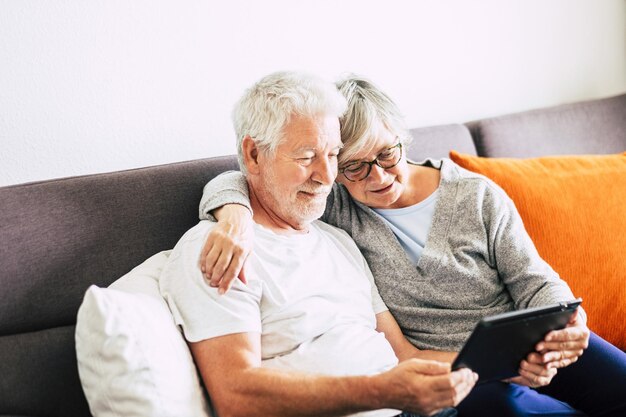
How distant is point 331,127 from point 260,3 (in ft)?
2.22

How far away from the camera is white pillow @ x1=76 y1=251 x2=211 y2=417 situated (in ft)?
3.92

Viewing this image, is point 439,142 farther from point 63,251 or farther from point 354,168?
point 63,251

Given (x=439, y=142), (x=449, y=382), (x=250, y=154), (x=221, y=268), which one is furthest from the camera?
(x=439, y=142)

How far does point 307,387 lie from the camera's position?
122cm

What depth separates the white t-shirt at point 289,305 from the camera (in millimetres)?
1289

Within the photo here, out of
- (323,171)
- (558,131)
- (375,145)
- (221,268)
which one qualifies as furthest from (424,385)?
(558,131)

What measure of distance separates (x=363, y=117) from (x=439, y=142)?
54cm

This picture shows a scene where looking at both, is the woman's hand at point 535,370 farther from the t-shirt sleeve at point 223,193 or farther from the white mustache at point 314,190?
the t-shirt sleeve at point 223,193

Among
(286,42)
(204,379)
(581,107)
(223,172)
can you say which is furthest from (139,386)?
(581,107)

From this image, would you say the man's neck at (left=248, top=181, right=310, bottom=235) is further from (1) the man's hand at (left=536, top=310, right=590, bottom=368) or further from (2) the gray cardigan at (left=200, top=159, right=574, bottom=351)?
(1) the man's hand at (left=536, top=310, right=590, bottom=368)

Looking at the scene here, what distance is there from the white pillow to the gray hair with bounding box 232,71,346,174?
1.48 feet

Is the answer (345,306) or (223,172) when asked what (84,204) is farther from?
(345,306)

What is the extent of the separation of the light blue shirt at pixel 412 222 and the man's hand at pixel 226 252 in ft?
1.48

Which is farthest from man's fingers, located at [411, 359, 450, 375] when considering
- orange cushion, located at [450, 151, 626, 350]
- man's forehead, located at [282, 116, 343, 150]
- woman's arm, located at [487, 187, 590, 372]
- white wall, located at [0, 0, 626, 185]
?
white wall, located at [0, 0, 626, 185]
